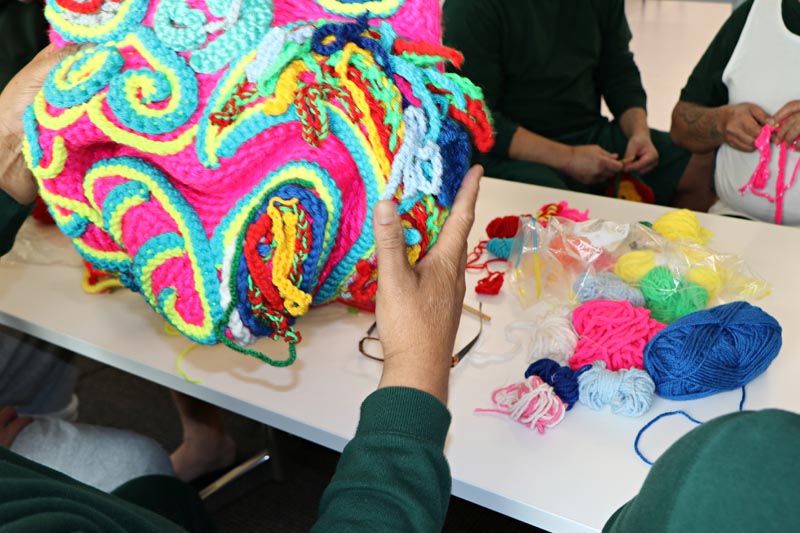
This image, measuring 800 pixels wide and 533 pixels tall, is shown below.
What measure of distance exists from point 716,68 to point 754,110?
0.25 meters

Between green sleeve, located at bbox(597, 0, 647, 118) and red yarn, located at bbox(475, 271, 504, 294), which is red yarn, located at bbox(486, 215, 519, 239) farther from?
green sleeve, located at bbox(597, 0, 647, 118)

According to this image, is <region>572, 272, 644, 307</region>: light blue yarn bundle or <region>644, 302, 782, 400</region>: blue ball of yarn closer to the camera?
<region>644, 302, 782, 400</region>: blue ball of yarn

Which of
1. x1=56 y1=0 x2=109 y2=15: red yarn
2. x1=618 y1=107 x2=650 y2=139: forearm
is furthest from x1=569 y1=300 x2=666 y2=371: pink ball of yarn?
x1=618 y1=107 x2=650 y2=139: forearm

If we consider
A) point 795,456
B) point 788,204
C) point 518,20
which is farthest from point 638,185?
point 795,456

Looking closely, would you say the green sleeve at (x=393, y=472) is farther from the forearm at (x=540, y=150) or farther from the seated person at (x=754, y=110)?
the forearm at (x=540, y=150)

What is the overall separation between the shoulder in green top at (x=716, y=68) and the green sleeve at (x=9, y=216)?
1379 mm

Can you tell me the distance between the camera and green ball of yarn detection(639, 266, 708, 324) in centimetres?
92

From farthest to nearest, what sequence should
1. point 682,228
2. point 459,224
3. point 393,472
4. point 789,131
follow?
point 789,131, point 682,228, point 459,224, point 393,472

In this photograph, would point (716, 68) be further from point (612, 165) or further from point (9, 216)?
point (9, 216)

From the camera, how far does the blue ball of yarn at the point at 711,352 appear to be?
782 millimetres

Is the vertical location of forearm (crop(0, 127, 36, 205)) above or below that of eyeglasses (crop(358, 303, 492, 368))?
above

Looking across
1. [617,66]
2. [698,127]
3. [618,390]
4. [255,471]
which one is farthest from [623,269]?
[617,66]

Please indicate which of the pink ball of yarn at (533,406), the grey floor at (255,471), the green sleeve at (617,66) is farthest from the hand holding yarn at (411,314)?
the green sleeve at (617,66)

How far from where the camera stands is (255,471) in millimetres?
1524
